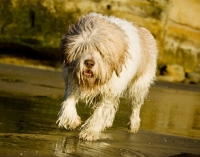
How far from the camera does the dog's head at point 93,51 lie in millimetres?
7564

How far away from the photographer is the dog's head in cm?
756

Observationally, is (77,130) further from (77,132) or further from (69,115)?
(69,115)

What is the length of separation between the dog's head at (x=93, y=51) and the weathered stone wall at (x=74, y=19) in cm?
1220

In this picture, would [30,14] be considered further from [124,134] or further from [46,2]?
[124,134]

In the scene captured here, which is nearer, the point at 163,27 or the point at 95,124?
the point at 95,124

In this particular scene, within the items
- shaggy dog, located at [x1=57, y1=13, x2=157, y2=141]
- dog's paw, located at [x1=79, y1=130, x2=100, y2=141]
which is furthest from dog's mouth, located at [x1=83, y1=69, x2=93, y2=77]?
dog's paw, located at [x1=79, y1=130, x2=100, y2=141]

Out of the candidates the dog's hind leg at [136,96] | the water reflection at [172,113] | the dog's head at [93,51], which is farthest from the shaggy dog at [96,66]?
the water reflection at [172,113]

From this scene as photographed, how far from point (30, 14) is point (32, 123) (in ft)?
42.1

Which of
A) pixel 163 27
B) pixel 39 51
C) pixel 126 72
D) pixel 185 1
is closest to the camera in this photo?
pixel 126 72

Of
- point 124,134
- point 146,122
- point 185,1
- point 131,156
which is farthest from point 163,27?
point 131,156

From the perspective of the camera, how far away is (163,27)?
22.6 meters

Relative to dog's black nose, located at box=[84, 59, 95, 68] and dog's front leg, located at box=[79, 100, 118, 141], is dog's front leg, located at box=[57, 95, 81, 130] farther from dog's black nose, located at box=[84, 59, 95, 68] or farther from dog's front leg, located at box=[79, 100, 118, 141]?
dog's black nose, located at box=[84, 59, 95, 68]

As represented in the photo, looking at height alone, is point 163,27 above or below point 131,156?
below

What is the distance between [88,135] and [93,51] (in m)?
1.00
